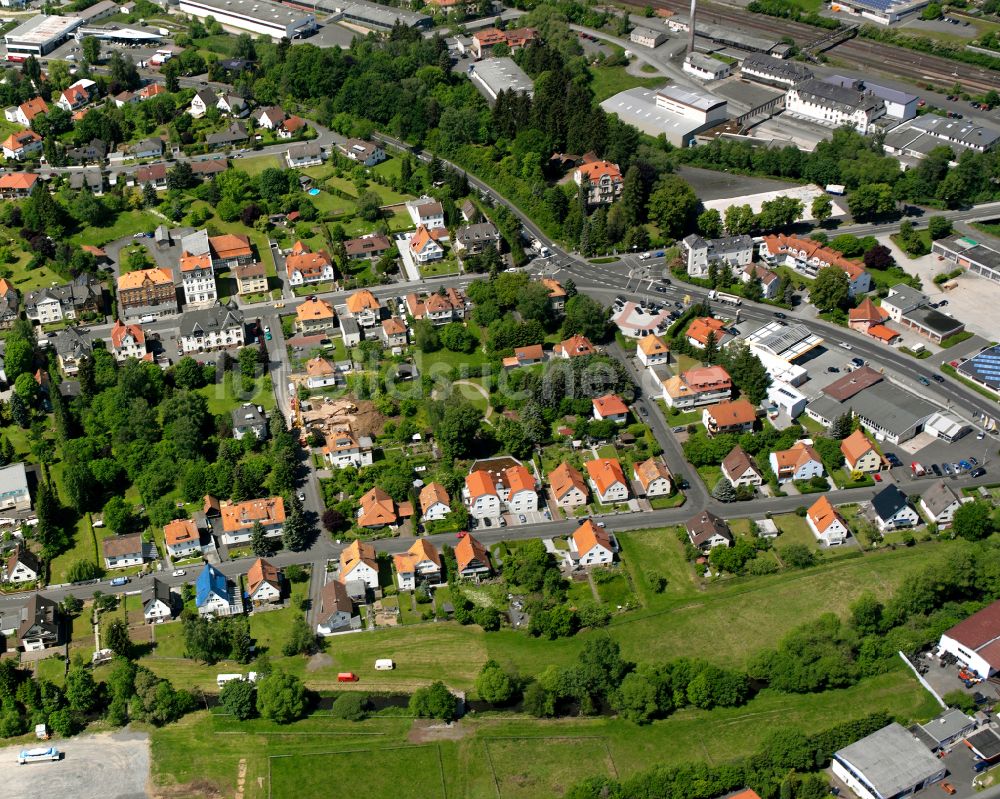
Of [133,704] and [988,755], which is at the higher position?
[988,755]

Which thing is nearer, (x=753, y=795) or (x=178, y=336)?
(x=753, y=795)

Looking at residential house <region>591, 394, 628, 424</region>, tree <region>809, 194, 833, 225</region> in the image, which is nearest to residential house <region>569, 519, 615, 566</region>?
residential house <region>591, 394, 628, 424</region>

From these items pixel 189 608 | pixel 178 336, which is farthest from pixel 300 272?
pixel 189 608

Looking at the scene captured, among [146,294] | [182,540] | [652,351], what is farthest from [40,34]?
[652,351]

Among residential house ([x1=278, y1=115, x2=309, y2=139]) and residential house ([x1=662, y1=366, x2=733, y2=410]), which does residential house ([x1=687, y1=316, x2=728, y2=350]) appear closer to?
residential house ([x1=662, y1=366, x2=733, y2=410])

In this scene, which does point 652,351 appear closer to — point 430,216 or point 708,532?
point 708,532

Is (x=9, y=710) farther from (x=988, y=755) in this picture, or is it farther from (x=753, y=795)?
(x=988, y=755)

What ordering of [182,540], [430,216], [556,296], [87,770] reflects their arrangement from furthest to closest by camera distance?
1. [430,216]
2. [556,296]
3. [182,540]
4. [87,770]

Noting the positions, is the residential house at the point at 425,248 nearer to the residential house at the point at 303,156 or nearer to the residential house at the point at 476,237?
the residential house at the point at 476,237
